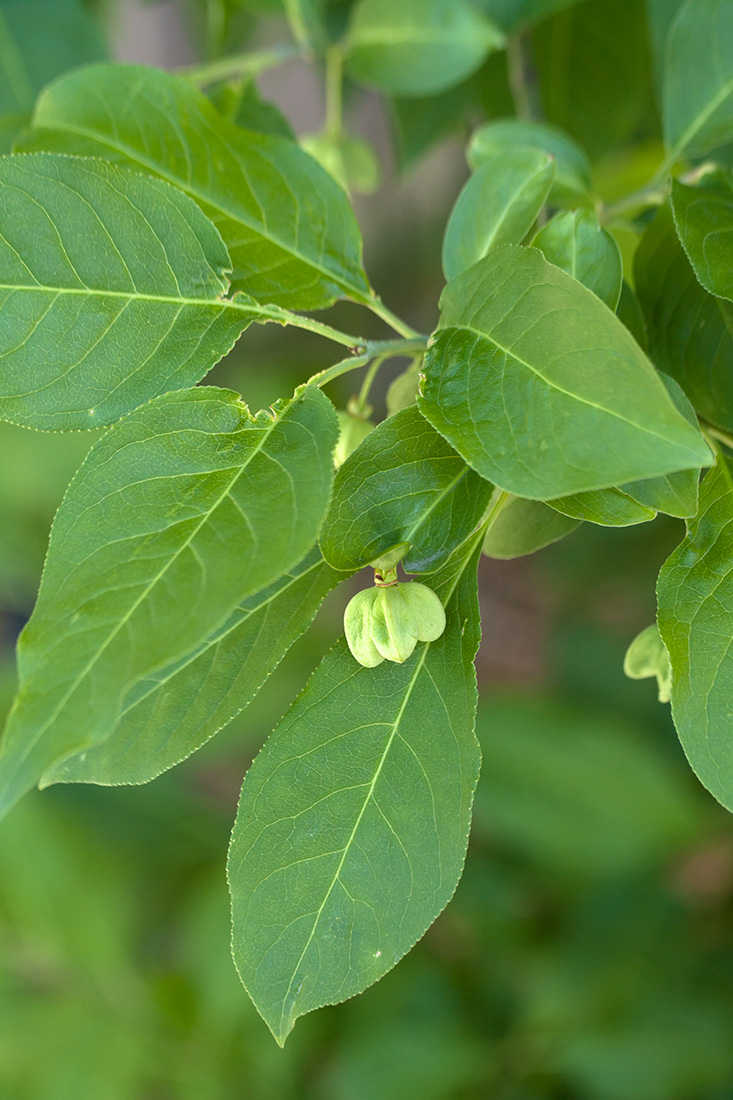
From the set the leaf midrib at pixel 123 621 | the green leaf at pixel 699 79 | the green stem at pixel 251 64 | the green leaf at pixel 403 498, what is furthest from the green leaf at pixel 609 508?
the green stem at pixel 251 64

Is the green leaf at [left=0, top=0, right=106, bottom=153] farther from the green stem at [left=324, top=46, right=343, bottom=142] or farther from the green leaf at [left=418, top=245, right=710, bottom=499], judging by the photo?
the green leaf at [left=418, top=245, right=710, bottom=499]

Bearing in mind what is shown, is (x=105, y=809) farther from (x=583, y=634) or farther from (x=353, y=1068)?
(x=583, y=634)

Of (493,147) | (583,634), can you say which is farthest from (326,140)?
(583,634)

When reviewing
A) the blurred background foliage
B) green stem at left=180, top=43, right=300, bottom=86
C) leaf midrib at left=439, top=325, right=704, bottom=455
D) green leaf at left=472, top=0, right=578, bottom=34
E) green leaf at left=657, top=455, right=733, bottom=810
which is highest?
green stem at left=180, top=43, right=300, bottom=86

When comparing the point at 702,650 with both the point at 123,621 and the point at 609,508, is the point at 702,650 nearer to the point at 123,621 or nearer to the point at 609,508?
the point at 609,508

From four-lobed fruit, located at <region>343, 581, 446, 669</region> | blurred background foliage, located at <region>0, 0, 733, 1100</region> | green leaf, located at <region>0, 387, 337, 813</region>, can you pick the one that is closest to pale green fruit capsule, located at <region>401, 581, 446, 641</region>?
four-lobed fruit, located at <region>343, 581, 446, 669</region>

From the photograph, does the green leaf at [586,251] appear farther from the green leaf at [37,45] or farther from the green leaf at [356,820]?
the green leaf at [37,45]

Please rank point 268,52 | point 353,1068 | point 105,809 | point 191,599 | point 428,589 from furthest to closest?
point 105,809 < point 353,1068 < point 268,52 < point 428,589 < point 191,599
